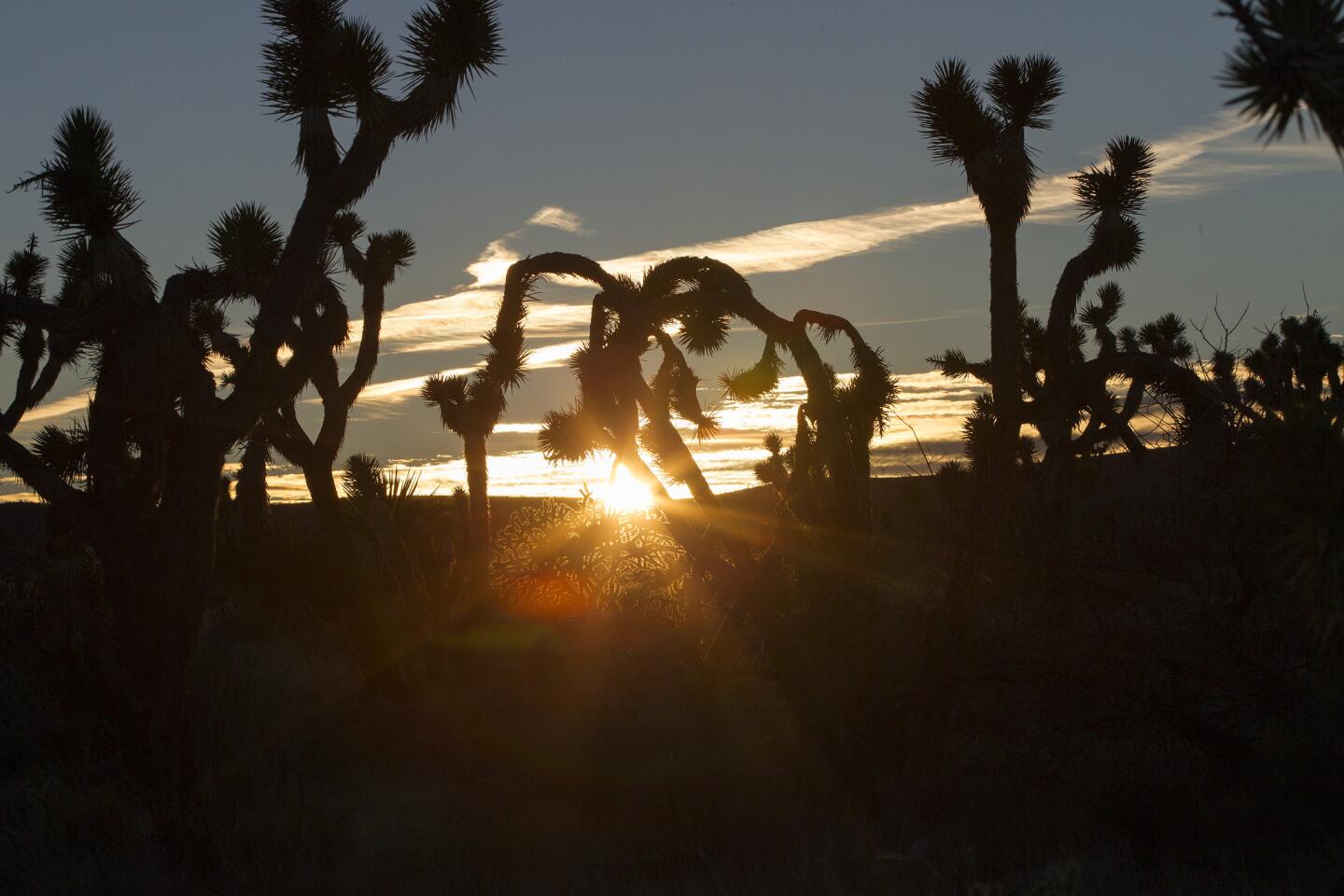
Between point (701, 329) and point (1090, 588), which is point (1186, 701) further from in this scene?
point (701, 329)

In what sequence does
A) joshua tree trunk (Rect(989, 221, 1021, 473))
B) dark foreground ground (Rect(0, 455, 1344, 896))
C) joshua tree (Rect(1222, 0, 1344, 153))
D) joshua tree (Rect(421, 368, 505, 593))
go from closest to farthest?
1. joshua tree (Rect(1222, 0, 1344, 153))
2. dark foreground ground (Rect(0, 455, 1344, 896))
3. joshua tree trunk (Rect(989, 221, 1021, 473))
4. joshua tree (Rect(421, 368, 505, 593))

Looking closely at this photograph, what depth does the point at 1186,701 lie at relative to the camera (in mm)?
6430

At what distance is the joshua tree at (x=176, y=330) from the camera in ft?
25.7

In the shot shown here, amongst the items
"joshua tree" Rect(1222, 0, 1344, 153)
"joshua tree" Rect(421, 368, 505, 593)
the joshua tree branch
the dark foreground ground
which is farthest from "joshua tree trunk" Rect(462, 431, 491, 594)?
"joshua tree" Rect(1222, 0, 1344, 153)

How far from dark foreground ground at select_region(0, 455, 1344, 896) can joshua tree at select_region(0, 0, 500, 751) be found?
32.7 inches

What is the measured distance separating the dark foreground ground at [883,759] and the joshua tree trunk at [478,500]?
4019mm

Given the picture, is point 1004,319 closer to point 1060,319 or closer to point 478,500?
point 1060,319

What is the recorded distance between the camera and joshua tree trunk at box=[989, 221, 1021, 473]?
37.3 ft

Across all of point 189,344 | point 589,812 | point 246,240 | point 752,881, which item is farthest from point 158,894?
point 246,240

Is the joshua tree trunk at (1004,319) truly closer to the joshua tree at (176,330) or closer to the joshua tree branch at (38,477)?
the joshua tree at (176,330)

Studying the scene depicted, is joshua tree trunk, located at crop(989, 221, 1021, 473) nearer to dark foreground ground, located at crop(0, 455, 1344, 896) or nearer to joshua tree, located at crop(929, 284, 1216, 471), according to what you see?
joshua tree, located at crop(929, 284, 1216, 471)

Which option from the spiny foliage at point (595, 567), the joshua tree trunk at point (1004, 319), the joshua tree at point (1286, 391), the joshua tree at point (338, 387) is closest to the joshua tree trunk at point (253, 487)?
the joshua tree at point (338, 387)

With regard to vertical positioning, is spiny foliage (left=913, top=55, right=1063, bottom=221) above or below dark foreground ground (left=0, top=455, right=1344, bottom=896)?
above

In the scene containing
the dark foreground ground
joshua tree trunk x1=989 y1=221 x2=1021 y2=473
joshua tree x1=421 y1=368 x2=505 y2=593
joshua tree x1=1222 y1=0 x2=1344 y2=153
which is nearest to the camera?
joshua tree x1=1222 y1=0 x2=1344 y2=153
